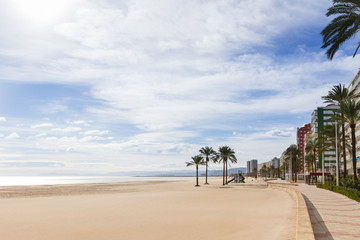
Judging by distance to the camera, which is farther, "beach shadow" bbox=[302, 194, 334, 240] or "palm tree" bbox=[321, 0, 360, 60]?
"palm tree" bbox=[321, 0, 360, 60]

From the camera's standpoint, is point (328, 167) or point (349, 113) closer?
point (349, 113)

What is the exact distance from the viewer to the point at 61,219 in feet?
64.6

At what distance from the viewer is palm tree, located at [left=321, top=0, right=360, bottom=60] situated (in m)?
17.2

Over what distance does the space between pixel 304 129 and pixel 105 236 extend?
201462 millimetres

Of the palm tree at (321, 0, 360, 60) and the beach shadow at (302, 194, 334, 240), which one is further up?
the palm tree at (321, 0, 360, 60)

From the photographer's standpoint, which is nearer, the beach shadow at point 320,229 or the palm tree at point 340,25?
the beach shadow at point 320,229

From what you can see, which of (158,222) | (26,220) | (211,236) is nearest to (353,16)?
(211,236)

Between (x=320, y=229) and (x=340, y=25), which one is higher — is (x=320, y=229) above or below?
below

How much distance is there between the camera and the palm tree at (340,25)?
17.2m

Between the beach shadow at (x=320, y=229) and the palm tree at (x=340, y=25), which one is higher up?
the palm tree at (x=340, y=25)

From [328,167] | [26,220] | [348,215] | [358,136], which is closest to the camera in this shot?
[348,215]

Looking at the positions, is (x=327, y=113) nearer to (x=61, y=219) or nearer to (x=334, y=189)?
(x=334, y=189)

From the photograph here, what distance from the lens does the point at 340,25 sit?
60.2 feet

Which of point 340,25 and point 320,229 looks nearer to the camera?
point 320,229
